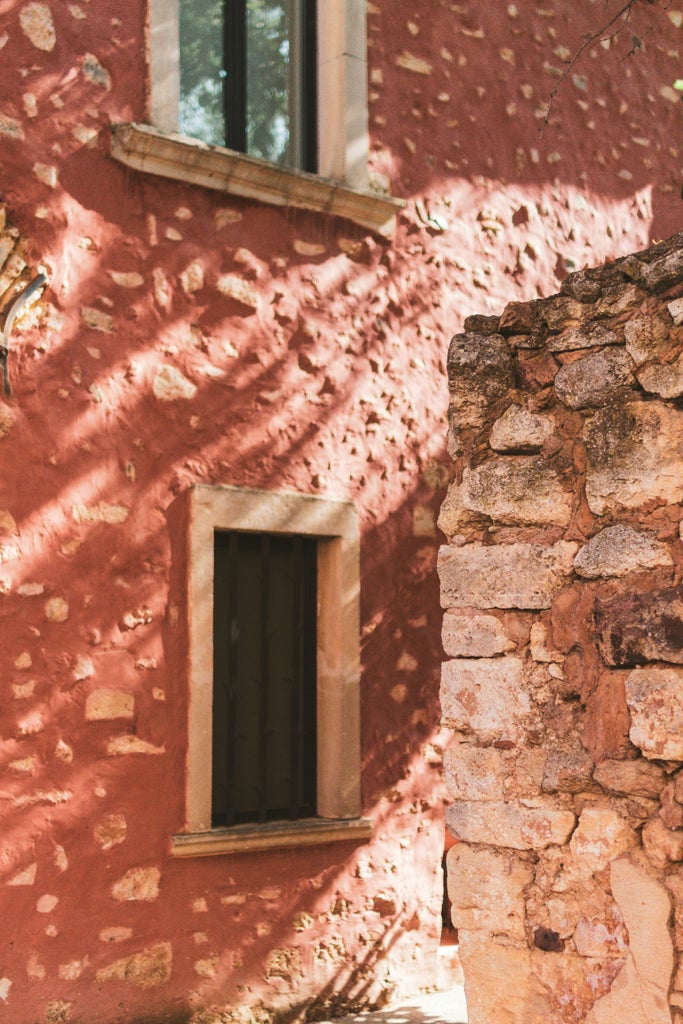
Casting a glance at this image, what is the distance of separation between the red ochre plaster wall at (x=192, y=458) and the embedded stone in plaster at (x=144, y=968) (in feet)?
0.03

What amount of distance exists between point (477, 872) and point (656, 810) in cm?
A: 52

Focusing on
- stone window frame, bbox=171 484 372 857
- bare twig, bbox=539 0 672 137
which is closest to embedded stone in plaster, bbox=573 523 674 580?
bare twig, bbox=539 0 672 137

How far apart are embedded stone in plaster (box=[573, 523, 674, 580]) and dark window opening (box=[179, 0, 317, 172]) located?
354 centimetres

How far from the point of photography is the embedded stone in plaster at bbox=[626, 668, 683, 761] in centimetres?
280

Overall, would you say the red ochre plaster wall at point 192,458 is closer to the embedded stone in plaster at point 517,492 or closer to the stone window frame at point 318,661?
the stone window frame at point 318,661

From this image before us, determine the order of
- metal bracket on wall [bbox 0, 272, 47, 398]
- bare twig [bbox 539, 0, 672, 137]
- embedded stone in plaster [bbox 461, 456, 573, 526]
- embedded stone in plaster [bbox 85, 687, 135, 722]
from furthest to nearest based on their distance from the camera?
embedded stone in plaster [bbox 85, 687, 135, 722], metal bracket on wall [bbox 0, 272, 47, 398], bare twig [bbox 539, 0, 672, 137], embedded stone in plaster [bbox 461, 456, 573, 526]

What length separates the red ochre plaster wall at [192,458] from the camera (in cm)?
488

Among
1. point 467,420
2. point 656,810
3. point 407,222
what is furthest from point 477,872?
point 407,222

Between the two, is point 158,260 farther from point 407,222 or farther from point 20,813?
point 20,813

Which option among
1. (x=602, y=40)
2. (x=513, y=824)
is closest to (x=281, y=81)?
(x=602, y=40)

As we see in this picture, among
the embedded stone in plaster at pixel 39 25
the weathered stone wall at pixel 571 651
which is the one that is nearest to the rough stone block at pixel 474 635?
the weathered stone wall at pixel 571 651

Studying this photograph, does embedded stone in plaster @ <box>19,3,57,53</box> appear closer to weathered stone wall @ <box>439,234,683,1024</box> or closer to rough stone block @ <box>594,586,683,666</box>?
weathered stone wall @ <box>439,234,683,1024</box>

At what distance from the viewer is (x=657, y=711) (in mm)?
2840

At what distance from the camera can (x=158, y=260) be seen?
5367mm
